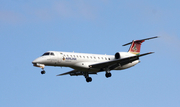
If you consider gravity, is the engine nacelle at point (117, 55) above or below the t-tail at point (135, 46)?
below

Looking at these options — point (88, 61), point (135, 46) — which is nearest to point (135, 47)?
point (135, 46)

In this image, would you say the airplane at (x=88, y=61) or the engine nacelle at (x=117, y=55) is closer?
the airplane at (x=88, y=61)

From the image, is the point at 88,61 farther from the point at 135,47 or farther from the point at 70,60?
the point at 135,47

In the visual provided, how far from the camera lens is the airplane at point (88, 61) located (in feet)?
121

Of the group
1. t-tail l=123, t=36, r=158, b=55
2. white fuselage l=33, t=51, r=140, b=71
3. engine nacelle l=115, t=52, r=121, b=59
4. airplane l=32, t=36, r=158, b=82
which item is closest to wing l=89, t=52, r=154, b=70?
airplane l=32, t=36, r=158, b=82

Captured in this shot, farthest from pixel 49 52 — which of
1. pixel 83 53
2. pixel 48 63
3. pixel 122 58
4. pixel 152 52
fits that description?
pixel 152 52

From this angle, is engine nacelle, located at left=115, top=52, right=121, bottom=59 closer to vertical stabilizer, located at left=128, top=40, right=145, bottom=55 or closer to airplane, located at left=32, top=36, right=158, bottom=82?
airplane, located at left=32, top=36, right=158, bottom=82

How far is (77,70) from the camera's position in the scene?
40531 mm

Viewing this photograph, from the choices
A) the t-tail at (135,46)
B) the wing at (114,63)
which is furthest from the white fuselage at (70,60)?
the t-tail at (135,46)

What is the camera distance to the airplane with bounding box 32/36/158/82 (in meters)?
36.8

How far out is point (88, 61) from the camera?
128 ft

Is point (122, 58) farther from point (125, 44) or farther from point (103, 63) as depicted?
point (125, 44)

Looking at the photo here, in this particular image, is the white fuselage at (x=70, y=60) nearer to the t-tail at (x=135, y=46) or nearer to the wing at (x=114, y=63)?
the wing at (x=114, y=63)

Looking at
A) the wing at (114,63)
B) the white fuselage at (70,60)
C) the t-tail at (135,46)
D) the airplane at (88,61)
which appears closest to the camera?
the white fuselage at (70,60)
